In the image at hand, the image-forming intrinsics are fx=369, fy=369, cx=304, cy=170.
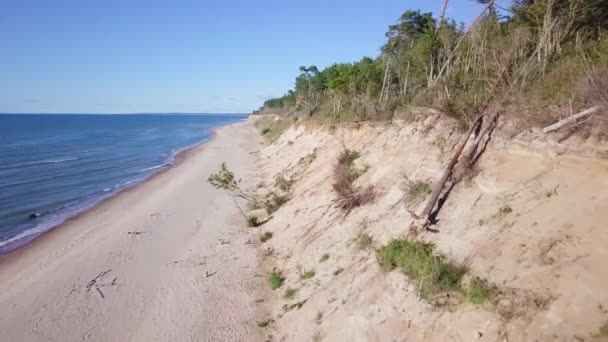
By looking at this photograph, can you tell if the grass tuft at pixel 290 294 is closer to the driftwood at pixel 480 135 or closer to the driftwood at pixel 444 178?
the driftwood at pixel 444 178

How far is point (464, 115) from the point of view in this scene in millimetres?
10008

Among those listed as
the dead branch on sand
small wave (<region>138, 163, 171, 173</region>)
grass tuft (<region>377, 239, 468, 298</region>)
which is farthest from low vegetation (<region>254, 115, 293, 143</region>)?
grass tuft (<region>377, 239, 468, 298</region>)

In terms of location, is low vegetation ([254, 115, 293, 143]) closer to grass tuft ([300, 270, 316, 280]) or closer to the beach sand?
the beach sand

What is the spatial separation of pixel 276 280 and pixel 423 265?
550 cm

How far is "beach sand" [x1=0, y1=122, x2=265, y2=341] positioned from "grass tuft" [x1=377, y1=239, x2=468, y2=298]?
4.09 m

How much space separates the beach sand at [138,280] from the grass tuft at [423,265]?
4.09 meters

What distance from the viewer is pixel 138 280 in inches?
497

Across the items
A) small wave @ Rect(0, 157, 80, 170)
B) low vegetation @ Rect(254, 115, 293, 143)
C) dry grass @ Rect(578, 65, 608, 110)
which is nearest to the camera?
dry grass @ Rect(578, 65, 608, 110)

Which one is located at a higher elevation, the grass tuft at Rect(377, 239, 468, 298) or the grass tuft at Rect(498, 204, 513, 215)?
the grass tuft at Rect(498, 204, 513, 215)

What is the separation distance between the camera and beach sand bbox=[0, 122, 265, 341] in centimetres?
1012

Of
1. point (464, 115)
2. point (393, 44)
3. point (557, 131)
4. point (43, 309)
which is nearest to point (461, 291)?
point (557, 131)

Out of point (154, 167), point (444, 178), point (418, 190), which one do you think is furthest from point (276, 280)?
point (154, 167)

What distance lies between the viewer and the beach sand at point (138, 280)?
33.2 feet

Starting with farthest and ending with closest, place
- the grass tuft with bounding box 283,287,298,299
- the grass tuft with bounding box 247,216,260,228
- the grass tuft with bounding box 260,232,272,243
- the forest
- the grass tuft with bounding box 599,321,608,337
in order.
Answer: the grass tuft with bounding box 247,216,260,228 → the grass tuft with bounding box 260,232,272,243 → the grass tuft with bounding box 283,287,298,299 → the forest → the grass tuft with bounding box 599,321,608,337
